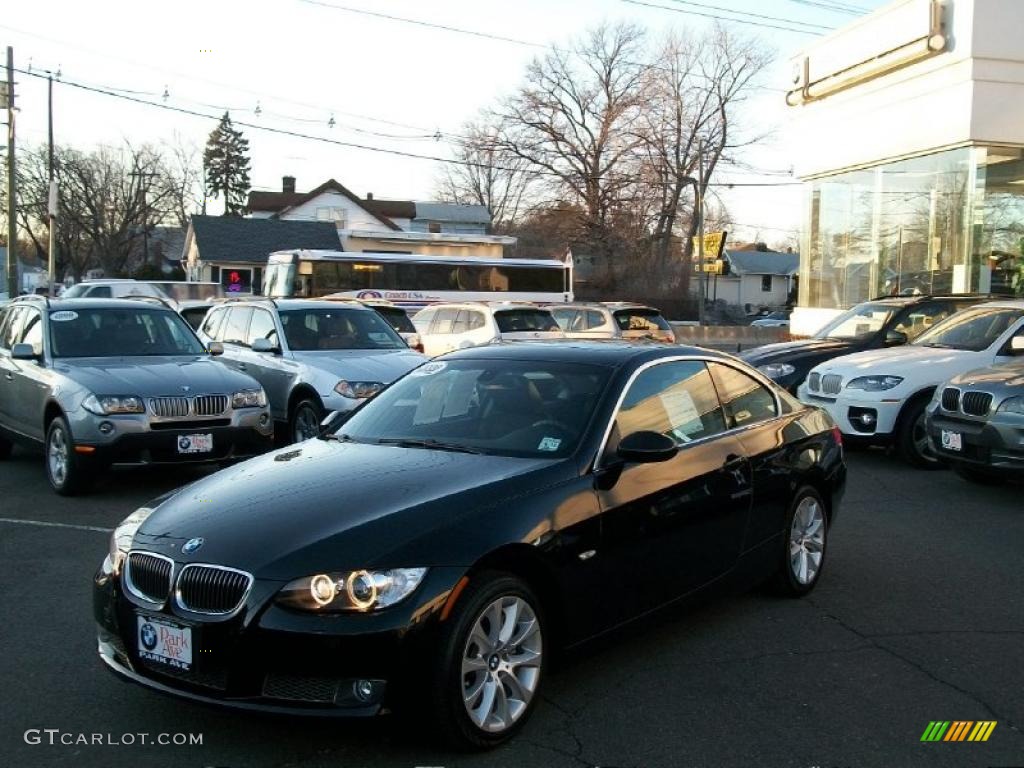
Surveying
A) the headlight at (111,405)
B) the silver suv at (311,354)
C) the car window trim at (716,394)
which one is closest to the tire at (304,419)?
the silver suv at (311,354)

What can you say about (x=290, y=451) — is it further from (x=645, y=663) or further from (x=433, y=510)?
(x=645, y=663)

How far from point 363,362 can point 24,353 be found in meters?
3.41

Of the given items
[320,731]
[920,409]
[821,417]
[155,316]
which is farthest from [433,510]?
[920,409]

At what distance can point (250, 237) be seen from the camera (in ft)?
201

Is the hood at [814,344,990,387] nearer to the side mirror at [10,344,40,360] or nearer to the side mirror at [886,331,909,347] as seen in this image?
the side mirror at [886,331,909,347]

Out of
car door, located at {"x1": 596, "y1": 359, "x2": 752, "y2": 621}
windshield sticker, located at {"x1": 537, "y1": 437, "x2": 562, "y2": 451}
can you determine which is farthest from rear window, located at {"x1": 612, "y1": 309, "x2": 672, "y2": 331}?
windshield sticker, located at {"x1": 537, "y1": 437, "x2": 562, "y2": 451}

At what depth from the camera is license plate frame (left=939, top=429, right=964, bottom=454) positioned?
30.3 feet

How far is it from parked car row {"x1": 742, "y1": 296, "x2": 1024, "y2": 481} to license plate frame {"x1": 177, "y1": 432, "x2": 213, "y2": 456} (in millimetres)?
6487

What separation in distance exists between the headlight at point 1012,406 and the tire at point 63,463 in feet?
25.2

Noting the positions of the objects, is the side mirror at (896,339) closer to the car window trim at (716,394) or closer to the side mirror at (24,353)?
the car window trim at (716,394)

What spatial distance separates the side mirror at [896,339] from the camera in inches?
525

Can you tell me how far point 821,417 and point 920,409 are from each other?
5128 mm

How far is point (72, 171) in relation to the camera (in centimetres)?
5559

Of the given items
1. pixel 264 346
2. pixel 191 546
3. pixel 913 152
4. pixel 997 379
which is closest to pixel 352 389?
pixel 264 346
